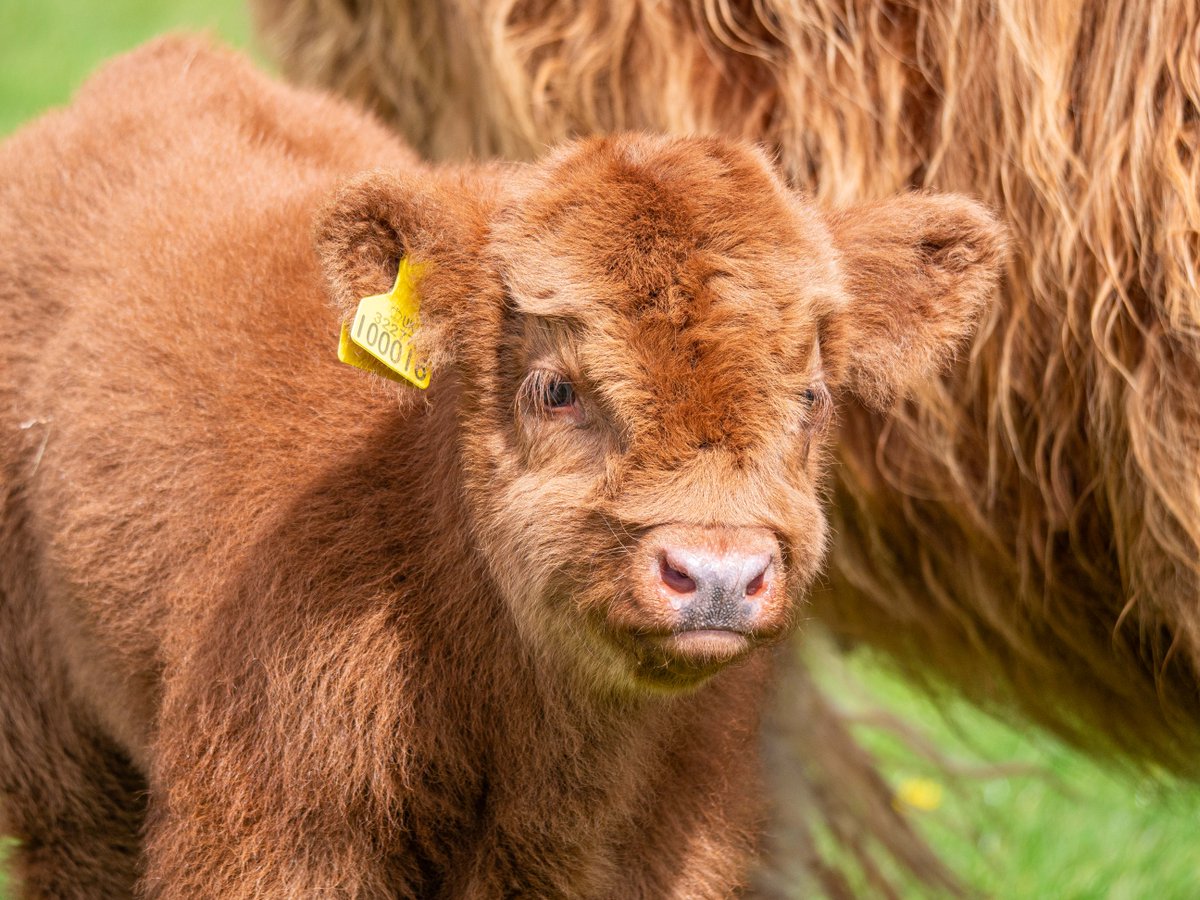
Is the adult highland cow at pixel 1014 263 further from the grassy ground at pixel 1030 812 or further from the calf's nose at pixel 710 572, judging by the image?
the calf's nose at pixel 710 572

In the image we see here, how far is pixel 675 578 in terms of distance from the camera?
9.56ft

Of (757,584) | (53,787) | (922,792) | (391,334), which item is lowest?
(922,792)

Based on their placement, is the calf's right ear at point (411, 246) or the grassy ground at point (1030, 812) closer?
the calf's right ear at point (411, 246)

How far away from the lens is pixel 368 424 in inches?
144

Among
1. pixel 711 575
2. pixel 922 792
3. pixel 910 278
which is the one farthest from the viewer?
pixel 922 792

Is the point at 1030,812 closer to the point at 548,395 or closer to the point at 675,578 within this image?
the point at 548,395

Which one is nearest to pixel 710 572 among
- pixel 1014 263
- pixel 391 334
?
pixel 391 334

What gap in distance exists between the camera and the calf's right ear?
10.7 feet

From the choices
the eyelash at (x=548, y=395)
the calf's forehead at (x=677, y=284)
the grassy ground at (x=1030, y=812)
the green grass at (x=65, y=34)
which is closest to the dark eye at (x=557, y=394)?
the eyelash at (x=548, y=395)

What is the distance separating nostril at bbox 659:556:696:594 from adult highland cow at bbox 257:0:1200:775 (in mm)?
1488

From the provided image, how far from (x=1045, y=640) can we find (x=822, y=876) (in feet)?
5.22

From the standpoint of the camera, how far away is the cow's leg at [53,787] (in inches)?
160

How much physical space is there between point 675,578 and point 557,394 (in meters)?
0.52

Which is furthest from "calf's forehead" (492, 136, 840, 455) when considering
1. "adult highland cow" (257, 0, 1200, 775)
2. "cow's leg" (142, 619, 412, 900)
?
"adult highland cow" (257, 0, 1200, 775)
